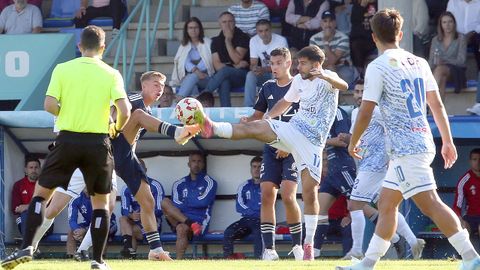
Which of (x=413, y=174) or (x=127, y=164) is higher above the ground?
(x=413, y=174)

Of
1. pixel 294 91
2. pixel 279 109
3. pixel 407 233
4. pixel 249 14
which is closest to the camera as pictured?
pixel 294 91

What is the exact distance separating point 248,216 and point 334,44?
3108 millimetres

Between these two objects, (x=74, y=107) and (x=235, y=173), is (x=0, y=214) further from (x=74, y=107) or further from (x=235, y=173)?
(x=74, y=107)

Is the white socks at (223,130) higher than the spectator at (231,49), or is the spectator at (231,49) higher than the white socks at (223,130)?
the white socks at (223,130)

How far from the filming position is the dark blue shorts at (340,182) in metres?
15.4

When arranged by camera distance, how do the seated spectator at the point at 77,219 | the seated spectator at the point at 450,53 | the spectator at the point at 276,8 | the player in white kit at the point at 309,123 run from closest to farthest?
the player in white kit at the point at 309,123, the seated spectator at the point at 77,219, the seated spectator at the point at 450,53, the spectator at the point at 276,8

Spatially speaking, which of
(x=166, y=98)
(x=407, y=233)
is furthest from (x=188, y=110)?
(x=166, y=98)

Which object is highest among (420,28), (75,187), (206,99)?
(420,28)

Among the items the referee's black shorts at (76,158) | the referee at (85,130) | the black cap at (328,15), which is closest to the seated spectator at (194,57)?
the black cap at (328,15)

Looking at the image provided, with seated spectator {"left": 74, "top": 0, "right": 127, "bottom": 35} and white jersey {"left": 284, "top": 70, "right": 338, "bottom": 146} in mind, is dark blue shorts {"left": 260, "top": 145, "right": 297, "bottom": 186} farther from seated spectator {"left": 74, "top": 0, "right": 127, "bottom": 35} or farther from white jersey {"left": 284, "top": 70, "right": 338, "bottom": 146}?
seated spectator {"left": 74, "top": 0, "right": 127, "bottom": 35}

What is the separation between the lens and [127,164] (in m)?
12.8

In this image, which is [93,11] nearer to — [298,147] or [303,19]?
[303,19]

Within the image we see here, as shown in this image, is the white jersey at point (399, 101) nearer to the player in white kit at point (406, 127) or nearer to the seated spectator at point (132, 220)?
the player in white kit at point (406, 127)

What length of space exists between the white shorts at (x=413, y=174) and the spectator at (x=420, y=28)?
→ 8.73 m
